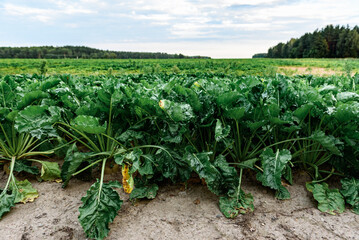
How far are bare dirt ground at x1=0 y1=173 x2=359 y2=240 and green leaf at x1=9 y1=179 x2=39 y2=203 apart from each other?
6 cm

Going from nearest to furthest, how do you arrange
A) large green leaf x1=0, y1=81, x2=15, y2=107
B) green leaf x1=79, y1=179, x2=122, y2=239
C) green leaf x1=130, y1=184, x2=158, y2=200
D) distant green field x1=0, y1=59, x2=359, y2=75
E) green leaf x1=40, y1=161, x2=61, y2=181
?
green leaf x1=79, y1=179, x2=122, y2=239 < green leaf x1=130, y1=184, x2=158, y2=200 < green leaf x1=40, y1=161, x2=61, y2=181 < large green leaf x1=0, y1=81, x2=15, y2=107 < distant green field x1=0, y1=59, x2=359, y2=75

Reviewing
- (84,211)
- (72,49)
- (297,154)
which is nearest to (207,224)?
(84,211)

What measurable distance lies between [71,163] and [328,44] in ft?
343

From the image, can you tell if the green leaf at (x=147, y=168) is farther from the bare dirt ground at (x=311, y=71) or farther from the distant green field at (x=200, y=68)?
the bare dirt ground at (x=311, y=71)

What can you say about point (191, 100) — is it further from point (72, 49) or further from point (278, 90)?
point (72, 49)

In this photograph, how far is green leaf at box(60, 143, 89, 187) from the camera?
227 centimetres

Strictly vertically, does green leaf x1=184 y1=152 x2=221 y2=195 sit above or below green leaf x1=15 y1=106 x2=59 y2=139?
below

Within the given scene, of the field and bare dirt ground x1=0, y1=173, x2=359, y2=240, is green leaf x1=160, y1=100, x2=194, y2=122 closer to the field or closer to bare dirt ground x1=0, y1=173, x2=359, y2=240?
the field

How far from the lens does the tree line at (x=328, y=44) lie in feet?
253

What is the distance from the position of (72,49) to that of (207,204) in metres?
117

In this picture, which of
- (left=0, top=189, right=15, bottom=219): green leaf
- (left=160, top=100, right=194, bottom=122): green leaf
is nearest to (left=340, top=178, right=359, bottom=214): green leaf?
(left=160, top=100, right=194, bottom=122): green leaf

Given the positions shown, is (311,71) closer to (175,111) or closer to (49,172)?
(175,111)

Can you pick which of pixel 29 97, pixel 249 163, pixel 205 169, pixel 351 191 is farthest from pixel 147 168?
pixel 351 191

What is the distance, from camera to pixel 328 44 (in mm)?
88438
